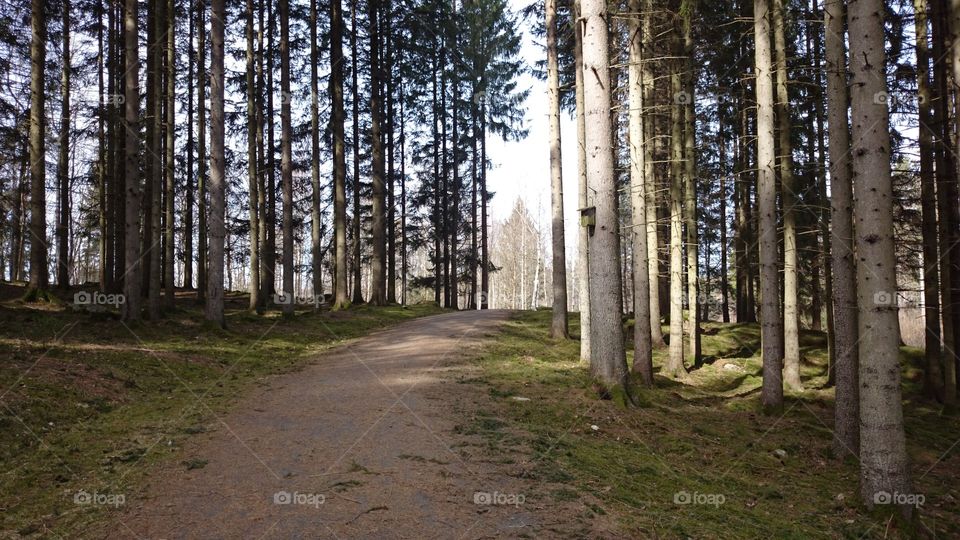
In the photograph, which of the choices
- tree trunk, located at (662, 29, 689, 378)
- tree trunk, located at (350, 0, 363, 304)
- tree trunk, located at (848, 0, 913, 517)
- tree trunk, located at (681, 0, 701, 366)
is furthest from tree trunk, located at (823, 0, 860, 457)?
tree trunk, located at (350, 0, 363, 304)

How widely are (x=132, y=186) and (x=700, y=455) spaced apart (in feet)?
45.0

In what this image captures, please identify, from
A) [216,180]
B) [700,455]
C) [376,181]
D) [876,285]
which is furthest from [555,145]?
[376,181]

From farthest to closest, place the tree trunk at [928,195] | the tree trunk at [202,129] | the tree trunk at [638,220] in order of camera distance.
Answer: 1. the tree trunk at [202,129]
2. the tree trunk at [928,195]
3. the tree trunk at [638,220]

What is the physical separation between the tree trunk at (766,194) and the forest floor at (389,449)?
167cm

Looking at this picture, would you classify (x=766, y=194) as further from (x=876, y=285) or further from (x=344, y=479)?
(x=344, y=479)

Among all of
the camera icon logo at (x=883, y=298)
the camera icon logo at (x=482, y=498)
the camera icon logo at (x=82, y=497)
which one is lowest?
the camera icon logo at (x=482, y=498)

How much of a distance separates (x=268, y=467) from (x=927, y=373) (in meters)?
15.9

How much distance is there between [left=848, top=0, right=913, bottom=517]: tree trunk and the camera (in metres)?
6.00

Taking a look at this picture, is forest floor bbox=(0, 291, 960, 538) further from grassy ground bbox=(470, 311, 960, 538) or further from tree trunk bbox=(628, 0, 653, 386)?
tree trunk bbox=(628, 0, 653, 386)

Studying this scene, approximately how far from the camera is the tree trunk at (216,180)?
14500mm

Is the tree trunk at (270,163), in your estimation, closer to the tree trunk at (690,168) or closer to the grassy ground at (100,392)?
the grassy ground at (100,392)

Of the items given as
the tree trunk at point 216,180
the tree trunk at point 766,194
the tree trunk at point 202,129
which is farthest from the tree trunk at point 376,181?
the tree trunk at point 766,194

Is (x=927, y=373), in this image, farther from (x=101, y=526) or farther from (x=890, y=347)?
(x=101, y=526)

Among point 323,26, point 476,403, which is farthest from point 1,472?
point 323,26
